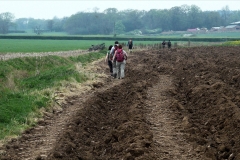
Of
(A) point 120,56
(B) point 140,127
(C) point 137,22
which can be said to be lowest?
(C) point 137,22

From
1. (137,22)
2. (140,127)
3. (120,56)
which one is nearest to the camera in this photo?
(140,127)

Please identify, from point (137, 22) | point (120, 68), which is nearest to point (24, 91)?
point (120, 68)

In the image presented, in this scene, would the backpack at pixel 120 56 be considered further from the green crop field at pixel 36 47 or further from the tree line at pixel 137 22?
the tree line at pixel 137 22

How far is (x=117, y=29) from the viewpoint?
13738 centimetres

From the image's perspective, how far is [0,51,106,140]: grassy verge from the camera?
12.3 metres

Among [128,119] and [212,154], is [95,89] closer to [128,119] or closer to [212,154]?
[128,119]

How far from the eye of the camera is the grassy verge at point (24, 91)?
40.4 ft

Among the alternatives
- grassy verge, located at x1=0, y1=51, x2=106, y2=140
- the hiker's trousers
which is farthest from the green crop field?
the hiker's trousers

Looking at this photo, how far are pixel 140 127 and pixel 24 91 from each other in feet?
22.3

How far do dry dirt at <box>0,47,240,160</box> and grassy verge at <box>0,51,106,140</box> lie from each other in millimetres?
416

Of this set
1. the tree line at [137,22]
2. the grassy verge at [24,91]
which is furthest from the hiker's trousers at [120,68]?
the tree line at [137,22]

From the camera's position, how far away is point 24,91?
16.6 metres

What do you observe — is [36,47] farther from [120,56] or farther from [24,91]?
[24,91]

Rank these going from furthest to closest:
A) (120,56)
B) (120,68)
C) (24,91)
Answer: (120,68) → (120,56) → (24,91)
